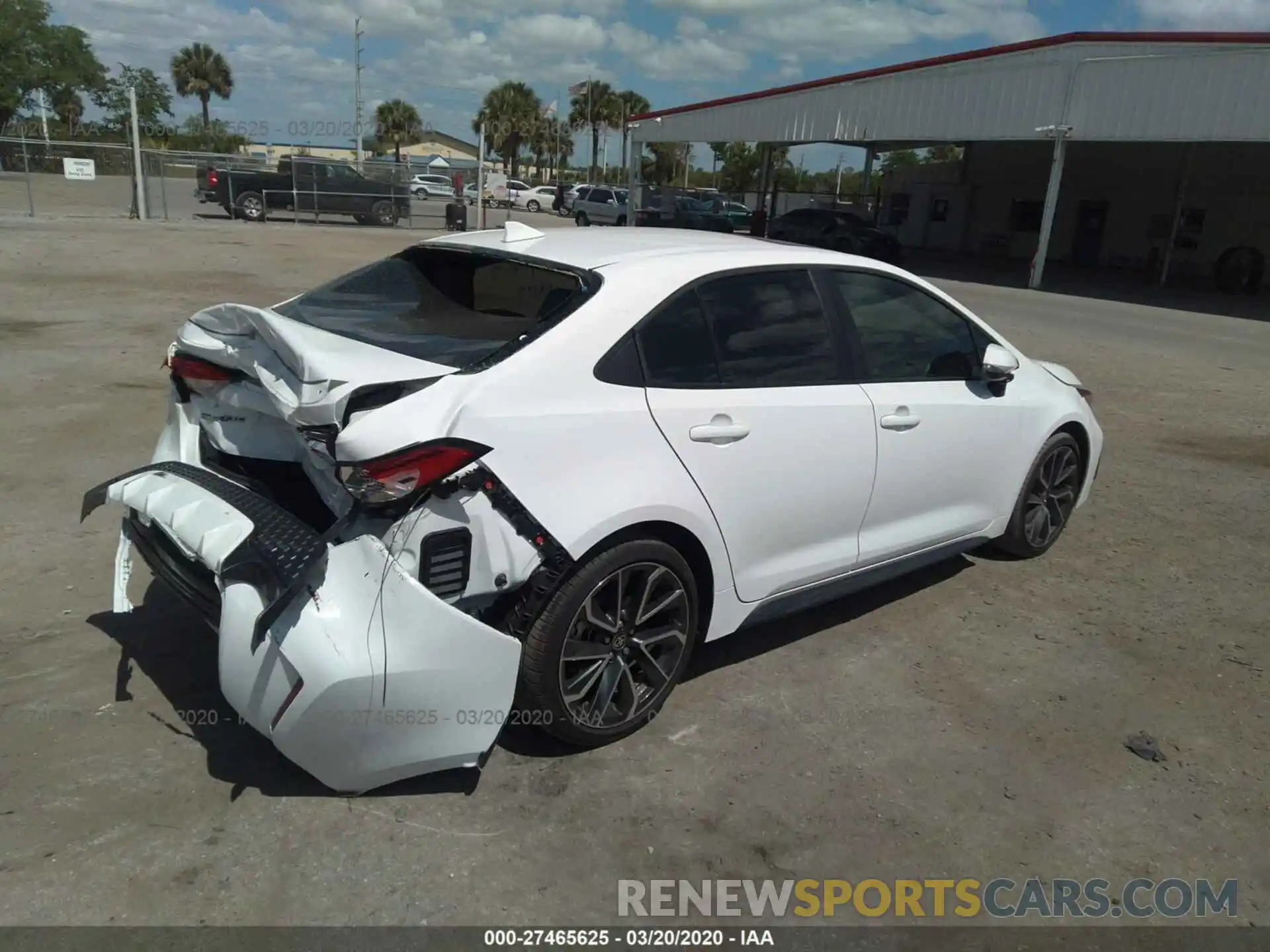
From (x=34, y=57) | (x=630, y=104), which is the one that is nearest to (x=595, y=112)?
(x=630, y=104)

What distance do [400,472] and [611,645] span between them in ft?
3.21

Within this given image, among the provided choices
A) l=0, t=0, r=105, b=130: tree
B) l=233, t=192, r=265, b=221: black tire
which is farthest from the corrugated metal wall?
l=0, t=0, r=105, b=130: tree

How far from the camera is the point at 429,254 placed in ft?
13.2

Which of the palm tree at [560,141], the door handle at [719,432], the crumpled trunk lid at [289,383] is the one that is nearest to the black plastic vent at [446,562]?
the crumpled trunk lid at [289,383]

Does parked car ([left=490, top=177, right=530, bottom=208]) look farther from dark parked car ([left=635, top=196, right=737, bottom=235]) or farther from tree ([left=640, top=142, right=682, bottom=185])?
tree ([left=640, top=142, right=682, bottom=185])

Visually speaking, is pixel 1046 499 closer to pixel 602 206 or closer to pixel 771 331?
pixel 771 331

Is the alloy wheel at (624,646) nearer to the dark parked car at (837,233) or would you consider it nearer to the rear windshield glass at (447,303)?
the rear windshield glass at (447,303)

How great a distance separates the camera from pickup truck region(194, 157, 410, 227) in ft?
94.6

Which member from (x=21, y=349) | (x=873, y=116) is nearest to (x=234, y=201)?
(x=873, y=116)

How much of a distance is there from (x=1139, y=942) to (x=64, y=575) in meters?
4.46

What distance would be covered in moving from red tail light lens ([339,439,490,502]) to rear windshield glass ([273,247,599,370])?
1.33ft

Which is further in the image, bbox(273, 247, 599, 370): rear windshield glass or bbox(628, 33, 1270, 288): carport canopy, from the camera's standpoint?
bbox(628, 33, 1270, 288): carport canopy

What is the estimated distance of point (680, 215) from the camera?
3475 centimetres

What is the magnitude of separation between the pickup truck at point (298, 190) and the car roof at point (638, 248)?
90.8ft
